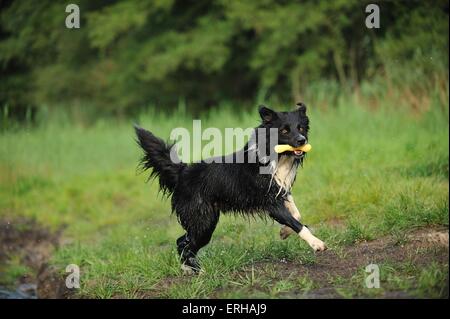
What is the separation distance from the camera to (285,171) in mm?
6008

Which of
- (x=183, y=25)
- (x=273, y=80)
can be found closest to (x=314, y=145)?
(x=273, y=80)

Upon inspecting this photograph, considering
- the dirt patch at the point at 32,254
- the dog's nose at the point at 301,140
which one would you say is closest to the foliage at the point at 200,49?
the dirt patch at the point at 32,254

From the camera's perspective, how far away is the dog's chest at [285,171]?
5.96 meters

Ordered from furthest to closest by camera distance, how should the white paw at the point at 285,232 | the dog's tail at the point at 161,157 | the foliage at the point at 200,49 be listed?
the foliage at the point at 200,49 < the dog's tail at the point at 161,157 < the white paw at the point at 285,232

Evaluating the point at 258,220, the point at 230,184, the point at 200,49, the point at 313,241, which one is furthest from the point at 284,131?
the point at 200,49

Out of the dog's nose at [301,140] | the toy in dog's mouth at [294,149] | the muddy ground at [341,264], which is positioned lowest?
the muddy ground at [341,264]

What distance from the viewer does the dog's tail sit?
20.8 feet

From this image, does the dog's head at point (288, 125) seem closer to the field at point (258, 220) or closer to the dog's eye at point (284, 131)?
the dog's eye at point (284, 131)

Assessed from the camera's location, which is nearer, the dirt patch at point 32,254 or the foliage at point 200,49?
the dirt patch at point 32,254

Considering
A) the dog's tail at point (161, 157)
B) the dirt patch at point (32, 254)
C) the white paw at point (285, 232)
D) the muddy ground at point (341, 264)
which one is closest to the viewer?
the muddy ground at point (341, 264)

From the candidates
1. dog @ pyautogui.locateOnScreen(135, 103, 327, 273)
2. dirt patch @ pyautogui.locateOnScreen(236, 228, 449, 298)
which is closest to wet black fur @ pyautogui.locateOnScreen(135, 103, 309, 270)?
dog @ pyautogui.locateOnScreen(135, 103, 327, 273)

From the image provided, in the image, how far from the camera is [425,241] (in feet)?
20.9
